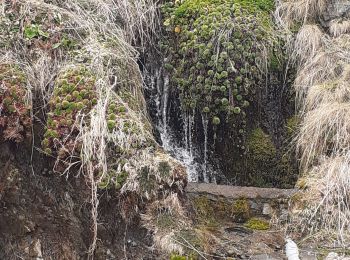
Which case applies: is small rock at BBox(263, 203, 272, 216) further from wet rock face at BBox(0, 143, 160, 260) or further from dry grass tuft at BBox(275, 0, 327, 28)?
dry grass tuft at BBox(275, 0, 327, 28)

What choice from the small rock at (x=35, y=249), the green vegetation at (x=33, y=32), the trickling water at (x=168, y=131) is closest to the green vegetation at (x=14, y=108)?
the green vegetation at (x=33, y=32)

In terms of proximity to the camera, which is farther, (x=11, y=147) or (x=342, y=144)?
(x=342, y=144)

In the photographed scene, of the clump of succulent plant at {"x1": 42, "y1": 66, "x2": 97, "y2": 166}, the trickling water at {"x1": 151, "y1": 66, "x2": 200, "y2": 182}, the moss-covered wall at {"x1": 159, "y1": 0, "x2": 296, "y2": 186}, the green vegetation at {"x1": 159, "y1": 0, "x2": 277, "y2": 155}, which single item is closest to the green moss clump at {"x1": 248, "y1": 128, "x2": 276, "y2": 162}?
the moss-covered wall at {"x1": 159, "y1": 0, "x2": 296, "y2": 186}

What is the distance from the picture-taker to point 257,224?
4.27 metres

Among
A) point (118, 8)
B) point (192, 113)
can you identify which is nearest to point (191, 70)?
point (192, 113)

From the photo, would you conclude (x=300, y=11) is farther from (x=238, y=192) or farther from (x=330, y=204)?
(x=330, y=204)

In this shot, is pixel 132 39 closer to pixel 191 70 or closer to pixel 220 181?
pixel 191 70

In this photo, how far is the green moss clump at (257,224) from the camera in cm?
421

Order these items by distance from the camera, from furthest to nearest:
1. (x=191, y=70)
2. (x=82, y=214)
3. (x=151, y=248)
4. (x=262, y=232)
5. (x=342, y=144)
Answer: (x=191, y=70) < (x=342, y=144) < (x=262, y=232) < (x=82, y=214) < (x=151, y=248)

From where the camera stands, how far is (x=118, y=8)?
5.34 meters

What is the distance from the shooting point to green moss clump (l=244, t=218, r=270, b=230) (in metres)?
4.21

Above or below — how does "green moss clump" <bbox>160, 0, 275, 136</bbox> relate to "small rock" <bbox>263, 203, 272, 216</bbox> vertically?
above

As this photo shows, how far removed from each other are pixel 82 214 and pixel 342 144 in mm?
2425

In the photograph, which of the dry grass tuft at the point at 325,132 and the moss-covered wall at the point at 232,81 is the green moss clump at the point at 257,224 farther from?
the moss-covered wall at the point at 232,81
